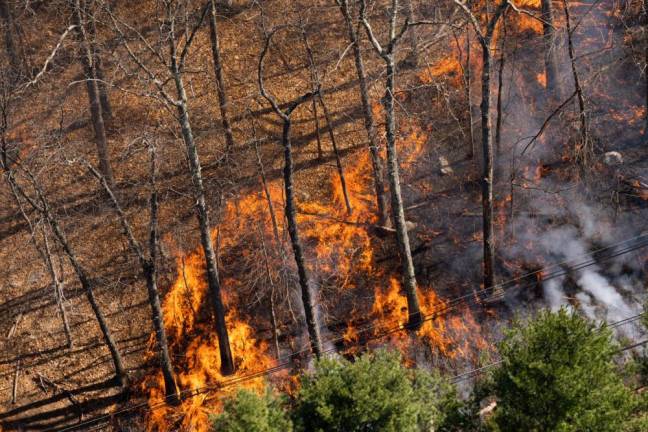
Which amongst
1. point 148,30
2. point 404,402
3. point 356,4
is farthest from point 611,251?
point 148,30

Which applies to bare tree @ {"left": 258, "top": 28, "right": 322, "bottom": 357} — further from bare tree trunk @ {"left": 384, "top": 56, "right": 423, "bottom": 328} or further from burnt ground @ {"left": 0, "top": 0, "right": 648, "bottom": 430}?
burnt ground @ {"left": 0, "top": 0, "right": 648, "bottom": 430}

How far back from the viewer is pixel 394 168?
A: 2011 centimetres

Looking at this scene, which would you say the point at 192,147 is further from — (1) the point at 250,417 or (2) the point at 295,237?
(1) the point at 250,417

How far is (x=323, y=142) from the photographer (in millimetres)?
27344

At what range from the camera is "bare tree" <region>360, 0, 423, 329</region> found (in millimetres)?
18500

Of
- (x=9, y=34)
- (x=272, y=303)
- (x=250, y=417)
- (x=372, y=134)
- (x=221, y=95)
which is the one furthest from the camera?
(x=9, y=34)

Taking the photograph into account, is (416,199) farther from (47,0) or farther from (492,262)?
(47,0)

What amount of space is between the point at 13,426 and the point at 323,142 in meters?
14.7

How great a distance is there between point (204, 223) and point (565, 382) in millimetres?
11066

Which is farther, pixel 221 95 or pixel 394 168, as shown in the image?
pixel 221 95

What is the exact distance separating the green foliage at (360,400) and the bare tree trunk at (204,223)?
699 centimetres

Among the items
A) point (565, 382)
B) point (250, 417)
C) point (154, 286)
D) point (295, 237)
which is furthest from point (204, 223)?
point (565, 382)

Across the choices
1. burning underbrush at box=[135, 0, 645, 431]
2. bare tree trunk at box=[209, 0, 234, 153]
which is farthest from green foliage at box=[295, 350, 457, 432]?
bare tree trunk at box=[209, 0, 234, 153]

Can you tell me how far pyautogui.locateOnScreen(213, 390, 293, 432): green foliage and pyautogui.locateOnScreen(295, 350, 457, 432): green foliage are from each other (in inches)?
18.5
